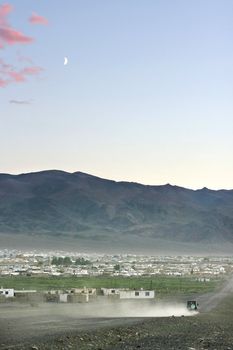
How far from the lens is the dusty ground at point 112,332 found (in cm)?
4584

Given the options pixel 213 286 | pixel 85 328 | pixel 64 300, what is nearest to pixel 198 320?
pixel 85 328

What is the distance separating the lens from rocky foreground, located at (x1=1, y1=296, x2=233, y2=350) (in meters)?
45.2

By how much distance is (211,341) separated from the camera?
48.2 metres

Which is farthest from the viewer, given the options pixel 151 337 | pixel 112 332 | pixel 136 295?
pixel 136 295

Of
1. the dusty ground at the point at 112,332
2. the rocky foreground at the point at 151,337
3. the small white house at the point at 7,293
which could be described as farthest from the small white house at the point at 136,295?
the rocky foreground at the point at 151,337

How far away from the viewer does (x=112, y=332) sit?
5322 cm

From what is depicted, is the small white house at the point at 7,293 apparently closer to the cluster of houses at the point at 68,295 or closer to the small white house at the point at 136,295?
the cluster of houses at the point at 68,295

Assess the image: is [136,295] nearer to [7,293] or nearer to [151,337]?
[7,293]

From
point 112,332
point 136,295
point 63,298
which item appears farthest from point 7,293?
point 112,332

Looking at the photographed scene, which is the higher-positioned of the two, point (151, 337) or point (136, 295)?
point (136, 295)

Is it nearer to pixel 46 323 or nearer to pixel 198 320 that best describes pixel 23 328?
pixel 46 323

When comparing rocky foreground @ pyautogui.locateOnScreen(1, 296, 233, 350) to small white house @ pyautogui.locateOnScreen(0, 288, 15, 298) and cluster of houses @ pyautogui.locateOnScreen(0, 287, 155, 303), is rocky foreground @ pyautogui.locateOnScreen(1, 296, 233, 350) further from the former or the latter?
small white house @ pyautogui.locateOnScreen(0, 288, 15, 298)

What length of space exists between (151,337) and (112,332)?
12.7 ft

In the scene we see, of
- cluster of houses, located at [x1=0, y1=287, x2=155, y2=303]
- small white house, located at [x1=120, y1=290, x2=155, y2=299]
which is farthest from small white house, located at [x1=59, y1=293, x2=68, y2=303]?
small white house, located at [x1=120, y1=290, x2=155, y2=299]
